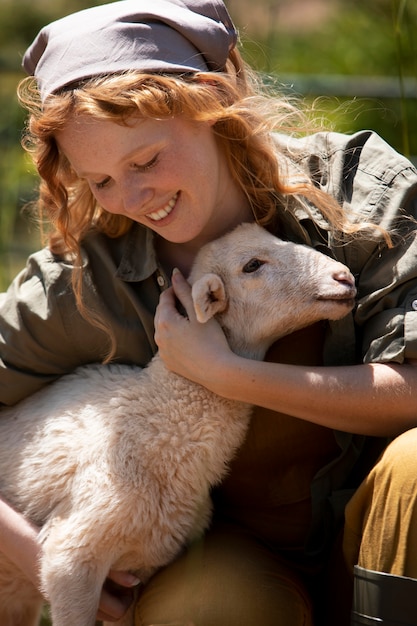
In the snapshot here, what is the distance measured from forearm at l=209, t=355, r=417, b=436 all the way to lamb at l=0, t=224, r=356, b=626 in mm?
174

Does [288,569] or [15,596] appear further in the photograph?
[15,596]

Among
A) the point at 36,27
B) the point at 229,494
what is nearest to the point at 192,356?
the point at 229,494

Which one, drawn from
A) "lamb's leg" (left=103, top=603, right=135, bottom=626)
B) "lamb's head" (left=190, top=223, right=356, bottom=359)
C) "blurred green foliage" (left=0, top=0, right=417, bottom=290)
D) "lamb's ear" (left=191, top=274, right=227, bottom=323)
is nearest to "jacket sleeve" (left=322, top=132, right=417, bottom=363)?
"lamb's head" (left=190, top=223, right=356, bottom=359)

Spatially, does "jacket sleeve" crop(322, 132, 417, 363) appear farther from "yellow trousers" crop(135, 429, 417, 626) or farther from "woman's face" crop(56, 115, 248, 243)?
"woman's face" crop(56, 115, 248, 243)

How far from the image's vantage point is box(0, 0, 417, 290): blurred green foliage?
519cm

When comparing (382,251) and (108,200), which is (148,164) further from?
(382,251)

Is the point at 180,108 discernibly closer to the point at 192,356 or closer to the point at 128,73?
the point at 128,73

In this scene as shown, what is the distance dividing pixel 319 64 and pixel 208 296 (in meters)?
5.36

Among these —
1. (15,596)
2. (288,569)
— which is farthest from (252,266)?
(15,596)

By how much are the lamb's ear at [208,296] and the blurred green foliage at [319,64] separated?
5.81ft

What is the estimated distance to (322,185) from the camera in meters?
3.13

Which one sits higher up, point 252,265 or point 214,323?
point 252,265

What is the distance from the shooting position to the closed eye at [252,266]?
9.84ft

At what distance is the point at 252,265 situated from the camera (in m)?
3.01
